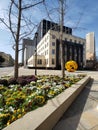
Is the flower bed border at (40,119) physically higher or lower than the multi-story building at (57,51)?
lower

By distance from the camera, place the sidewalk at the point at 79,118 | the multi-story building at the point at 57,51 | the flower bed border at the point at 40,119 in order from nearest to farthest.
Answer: the flower bed border at the point at 40,119 < the sidewalk at the point at 79,118 < the multi-story building at the point at 57,51

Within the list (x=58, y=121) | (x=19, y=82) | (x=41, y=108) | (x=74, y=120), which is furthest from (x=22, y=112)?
(x=19, y=82)

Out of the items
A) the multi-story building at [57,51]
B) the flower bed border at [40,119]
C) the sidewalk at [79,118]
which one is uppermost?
the multi-story building at [57,51]

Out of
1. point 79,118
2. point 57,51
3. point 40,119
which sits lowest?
point 79,118

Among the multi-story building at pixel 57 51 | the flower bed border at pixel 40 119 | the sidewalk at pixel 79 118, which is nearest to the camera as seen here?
the flower bed border at pixel 40 119

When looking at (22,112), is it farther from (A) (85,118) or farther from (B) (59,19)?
(B) (59,19)

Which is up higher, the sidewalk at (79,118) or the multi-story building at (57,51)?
the multi-story building at (57,51)

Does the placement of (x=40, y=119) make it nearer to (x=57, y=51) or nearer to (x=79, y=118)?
(x=79, y=118)

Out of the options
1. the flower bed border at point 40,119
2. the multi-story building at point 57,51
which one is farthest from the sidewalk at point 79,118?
the multi-story building at point 57,51

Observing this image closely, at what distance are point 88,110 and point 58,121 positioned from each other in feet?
4.45

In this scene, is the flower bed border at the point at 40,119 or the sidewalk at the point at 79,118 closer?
the flower bed border at the point at 40,119

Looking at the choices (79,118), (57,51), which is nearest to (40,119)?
(79,118)

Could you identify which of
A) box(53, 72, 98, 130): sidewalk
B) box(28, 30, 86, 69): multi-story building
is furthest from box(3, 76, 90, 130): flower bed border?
box(28, 30, 86, 69): multi-story building

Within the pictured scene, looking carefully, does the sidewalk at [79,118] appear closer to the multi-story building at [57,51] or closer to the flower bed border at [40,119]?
the flower bed border at [40,119]
